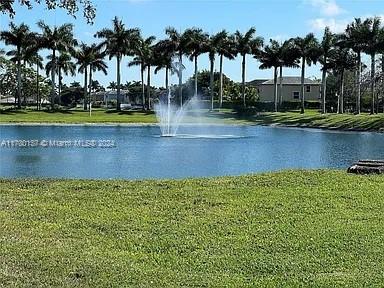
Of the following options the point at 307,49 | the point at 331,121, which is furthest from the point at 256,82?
the point at 331,121

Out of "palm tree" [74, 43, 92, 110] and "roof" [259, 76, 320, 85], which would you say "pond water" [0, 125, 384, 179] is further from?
"roof" [259, 76, 320, 85]

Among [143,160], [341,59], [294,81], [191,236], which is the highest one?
[341,59]

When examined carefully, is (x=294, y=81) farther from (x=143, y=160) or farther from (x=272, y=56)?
(x=143, y=160)

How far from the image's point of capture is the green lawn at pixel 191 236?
5.86 m

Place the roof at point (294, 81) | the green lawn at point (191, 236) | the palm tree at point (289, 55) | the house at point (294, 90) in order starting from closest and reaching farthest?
the green lawn at point (191, 236) → the palm tree at point (289, 55) → the house at point (294, 90) → the roof at point (294, 81)

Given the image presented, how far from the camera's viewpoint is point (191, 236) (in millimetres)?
7477

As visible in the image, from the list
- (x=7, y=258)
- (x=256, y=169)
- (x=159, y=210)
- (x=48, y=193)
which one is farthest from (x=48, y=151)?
(x=7, y=258)

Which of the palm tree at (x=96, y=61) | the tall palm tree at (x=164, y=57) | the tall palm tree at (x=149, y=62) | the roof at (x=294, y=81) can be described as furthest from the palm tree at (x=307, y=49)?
the roof at (x=294, y=81)

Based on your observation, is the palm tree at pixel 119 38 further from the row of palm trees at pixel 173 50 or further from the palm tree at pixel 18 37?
the palm tree at pixel 18 37

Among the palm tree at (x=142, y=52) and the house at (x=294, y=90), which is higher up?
the palm tree at (x=142, y=52)

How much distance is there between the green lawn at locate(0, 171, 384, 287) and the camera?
5863 millimetres

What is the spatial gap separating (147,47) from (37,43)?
47.5 ft

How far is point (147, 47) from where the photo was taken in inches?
3314

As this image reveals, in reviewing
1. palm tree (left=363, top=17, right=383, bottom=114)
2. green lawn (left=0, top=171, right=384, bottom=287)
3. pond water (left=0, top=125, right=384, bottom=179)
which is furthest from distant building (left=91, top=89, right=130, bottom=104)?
green lawn (left=0, top=171, right=384, bottom=287)
